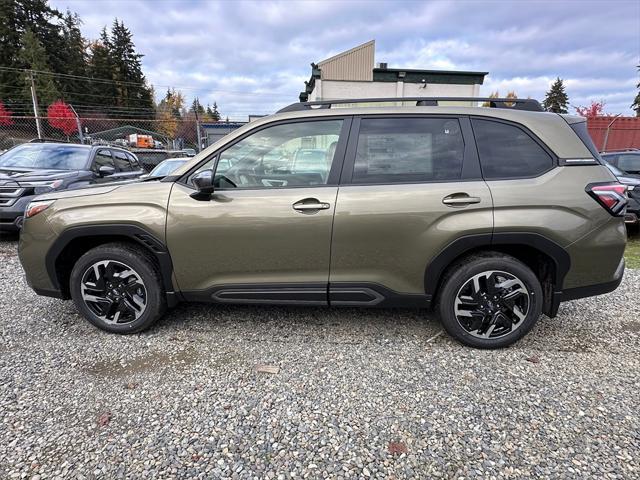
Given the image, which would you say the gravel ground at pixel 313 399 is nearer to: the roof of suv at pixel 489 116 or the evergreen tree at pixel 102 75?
the roof of suv at pixel 489 116

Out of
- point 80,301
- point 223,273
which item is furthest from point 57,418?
point 223,273

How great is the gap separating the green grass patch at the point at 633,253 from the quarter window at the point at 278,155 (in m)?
4.76

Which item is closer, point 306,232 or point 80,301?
point 306,232

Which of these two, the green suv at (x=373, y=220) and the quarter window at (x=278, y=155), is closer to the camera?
the green suv at (x=373, y=220)

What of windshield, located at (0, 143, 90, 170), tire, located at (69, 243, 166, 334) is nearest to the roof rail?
tire, located at (69, 243, 166, 334)

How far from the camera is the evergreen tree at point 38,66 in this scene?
139 ft

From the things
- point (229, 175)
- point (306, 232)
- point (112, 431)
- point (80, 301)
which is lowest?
point (112, 431)

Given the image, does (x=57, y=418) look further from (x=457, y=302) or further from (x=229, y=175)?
(x=457, y=302)

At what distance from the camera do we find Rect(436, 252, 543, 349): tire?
2.66 metres

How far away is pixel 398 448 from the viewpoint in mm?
1893

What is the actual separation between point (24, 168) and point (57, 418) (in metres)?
5.87

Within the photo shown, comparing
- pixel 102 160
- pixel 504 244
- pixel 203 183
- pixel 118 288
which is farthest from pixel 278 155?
pixel 102 160

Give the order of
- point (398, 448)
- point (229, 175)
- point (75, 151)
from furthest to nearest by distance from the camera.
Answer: point (75, 151) → point (229, 175) → point (398, 448)

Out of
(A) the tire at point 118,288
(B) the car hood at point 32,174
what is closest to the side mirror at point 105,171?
(B) the car hood at point 32,174
